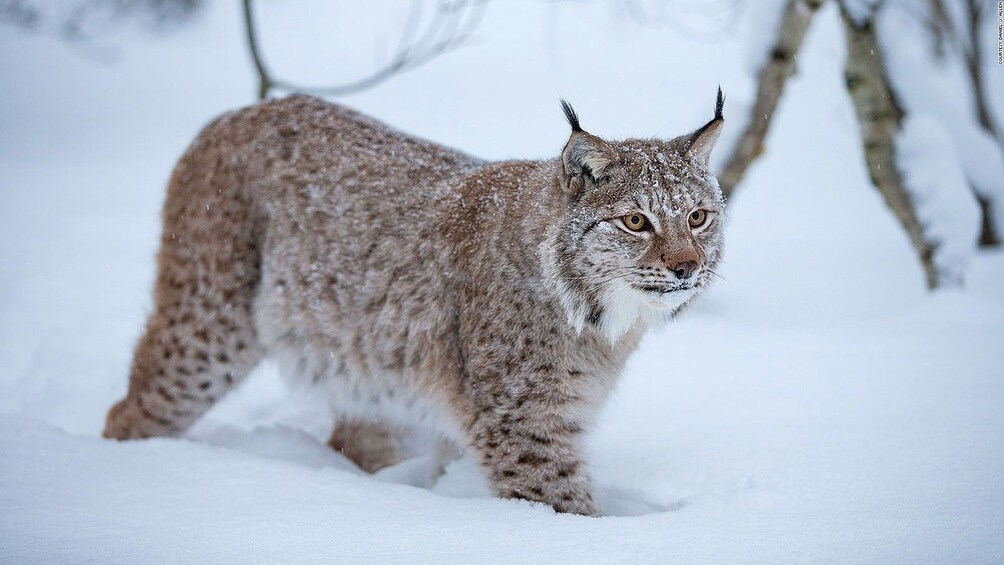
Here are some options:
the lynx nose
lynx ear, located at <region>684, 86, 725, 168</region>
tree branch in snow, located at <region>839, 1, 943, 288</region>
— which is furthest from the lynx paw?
tree branch in snow, located at <region>839, 1, 943, 288</region>

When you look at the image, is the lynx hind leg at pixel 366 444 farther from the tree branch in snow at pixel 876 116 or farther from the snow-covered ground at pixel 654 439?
the tree branch in snow at pixel 876 116

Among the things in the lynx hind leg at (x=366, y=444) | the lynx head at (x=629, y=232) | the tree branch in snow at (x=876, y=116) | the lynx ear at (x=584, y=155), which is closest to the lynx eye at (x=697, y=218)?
the lynx head at (x=629, y=232)

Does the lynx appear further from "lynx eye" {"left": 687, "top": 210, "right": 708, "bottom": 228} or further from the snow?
the snow

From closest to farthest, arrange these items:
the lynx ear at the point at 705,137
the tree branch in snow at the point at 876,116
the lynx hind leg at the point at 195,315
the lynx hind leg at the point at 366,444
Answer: the lynx ear at the point at 705,137 → the lynx hind leg at the point at 195,315 → the lynx hind leg at the point at 366,444 → the tree branch in snow at the point at 876,116

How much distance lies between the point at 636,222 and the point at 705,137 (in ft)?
1.74

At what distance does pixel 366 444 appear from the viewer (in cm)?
468

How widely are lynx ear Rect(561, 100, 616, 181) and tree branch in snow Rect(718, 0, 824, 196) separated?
324cm

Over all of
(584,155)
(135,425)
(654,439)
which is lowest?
(135,425)

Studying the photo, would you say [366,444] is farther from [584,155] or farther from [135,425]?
[584,155]

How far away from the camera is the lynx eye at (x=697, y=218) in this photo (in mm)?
3387

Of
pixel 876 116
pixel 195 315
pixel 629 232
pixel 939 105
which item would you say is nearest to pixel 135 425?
pixel 195 315

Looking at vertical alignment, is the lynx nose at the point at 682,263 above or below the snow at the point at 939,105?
above

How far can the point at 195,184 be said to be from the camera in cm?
432

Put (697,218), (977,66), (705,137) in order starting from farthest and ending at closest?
(977,66)
(705,137)
(697,218)
